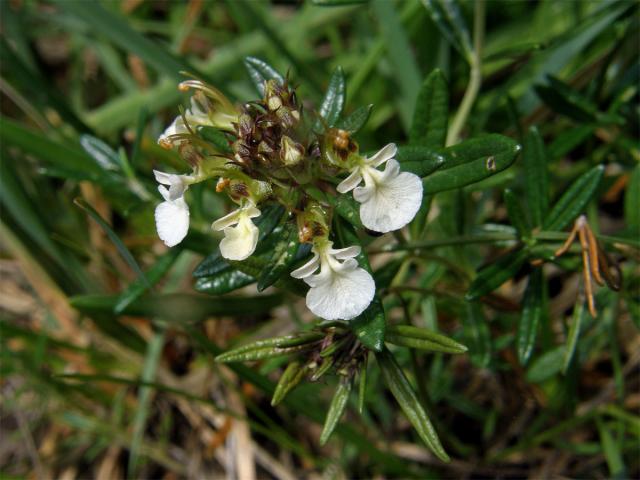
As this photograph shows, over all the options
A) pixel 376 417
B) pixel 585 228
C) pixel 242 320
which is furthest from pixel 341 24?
pixel 585 228

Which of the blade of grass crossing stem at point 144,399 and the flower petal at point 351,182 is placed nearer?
the flower petal at point 351,182

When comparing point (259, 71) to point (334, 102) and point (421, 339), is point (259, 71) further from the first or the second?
point (421, 339)

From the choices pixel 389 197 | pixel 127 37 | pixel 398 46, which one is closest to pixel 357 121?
pixel 389 197

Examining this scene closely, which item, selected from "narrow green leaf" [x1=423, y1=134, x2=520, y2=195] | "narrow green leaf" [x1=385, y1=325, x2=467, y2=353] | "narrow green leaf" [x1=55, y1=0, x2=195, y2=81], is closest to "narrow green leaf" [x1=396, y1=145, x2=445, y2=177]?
"narrow green leaf" [x1=423, y1=134, x2=520, y2=195]

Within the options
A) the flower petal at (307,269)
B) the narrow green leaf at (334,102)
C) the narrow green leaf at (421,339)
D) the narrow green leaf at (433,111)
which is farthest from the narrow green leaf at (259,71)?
the narrow green leaf at (421,339)

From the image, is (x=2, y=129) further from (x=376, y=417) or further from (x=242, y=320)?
(x=376, y=417)

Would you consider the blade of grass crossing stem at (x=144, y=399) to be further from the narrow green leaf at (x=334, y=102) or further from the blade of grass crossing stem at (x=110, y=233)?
the narrow green leaf at (x=334, y=102)
